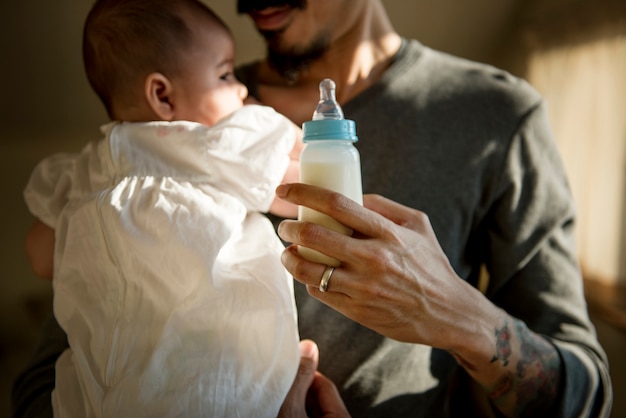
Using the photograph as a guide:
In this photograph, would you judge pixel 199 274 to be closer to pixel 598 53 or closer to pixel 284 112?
pixel 284 112

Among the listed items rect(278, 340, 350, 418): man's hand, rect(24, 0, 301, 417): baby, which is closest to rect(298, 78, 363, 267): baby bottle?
rect(24, 0, 301, 417): baby

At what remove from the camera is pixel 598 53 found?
1789mm

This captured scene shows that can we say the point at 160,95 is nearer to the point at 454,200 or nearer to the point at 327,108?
the point at 327,108

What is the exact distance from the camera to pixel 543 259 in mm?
1132

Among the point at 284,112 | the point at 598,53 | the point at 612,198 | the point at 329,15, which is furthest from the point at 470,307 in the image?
the point at 598,53

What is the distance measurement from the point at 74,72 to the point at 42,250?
1087 mm

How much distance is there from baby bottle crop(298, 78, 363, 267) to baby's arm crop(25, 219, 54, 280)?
2.11ft

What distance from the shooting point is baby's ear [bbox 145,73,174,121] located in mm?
924

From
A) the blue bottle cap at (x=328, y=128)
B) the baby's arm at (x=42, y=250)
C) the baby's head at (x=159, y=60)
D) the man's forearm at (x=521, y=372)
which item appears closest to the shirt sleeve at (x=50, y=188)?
the baby's arm at (x=42, y=250)

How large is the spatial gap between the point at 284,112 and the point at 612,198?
4.14 ft

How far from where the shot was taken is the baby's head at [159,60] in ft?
3.01

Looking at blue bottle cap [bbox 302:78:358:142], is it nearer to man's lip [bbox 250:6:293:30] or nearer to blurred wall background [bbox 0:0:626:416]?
man's lip [bbox 250:6:293:30]

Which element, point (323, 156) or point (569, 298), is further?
point (569, 298)

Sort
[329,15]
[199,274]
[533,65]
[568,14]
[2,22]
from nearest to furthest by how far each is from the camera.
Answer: [199,274] < [329,15] < [2,22] < [568,14] < [533,65]
